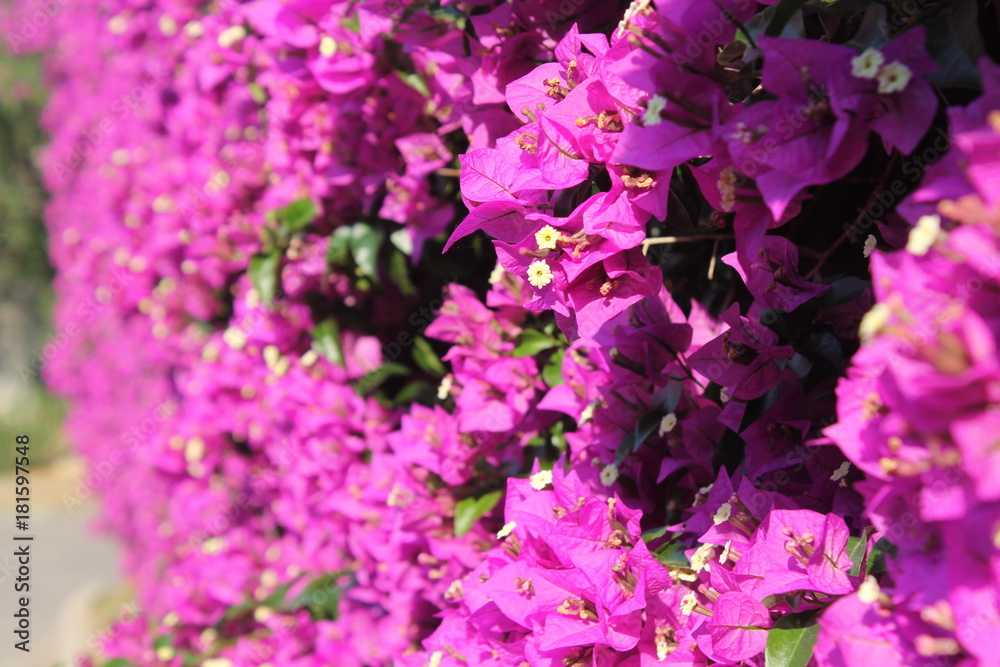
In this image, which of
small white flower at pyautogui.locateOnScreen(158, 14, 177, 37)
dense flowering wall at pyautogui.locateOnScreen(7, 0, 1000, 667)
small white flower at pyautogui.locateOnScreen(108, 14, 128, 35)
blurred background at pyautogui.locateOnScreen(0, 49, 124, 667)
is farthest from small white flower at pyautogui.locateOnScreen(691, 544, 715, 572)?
blurred background at pyautogui.locateOnScreen(0, 49, 124, 667)

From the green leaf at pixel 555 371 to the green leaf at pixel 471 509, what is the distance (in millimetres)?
236

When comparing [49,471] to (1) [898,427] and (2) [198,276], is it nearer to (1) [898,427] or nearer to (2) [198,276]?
(2) [198,276]

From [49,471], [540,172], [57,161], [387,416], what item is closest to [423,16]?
[540,172]

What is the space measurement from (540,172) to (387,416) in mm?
992

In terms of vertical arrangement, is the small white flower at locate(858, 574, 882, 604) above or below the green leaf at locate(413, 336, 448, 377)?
above

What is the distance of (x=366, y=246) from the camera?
4.94 feet

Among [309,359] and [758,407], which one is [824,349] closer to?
[758,407]

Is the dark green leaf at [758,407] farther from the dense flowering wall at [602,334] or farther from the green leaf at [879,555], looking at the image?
the green leaf at [879,555]

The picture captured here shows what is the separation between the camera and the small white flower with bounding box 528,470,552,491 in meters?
1.03

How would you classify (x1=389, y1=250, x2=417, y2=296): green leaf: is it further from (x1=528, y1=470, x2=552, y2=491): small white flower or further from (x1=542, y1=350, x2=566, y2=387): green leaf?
(x1=528, y1=470, x2=552, y2=491): small white flower

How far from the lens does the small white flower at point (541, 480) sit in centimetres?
103
